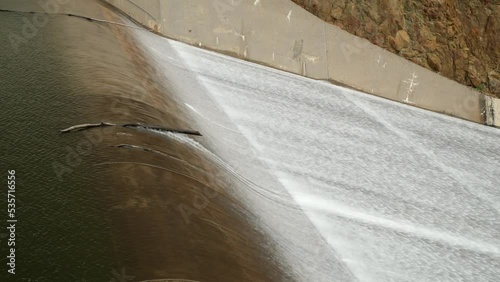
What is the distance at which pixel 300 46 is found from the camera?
802 centimetres

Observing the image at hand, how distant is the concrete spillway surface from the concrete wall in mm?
264

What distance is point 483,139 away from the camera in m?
7.98

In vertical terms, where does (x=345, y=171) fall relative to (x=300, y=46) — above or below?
below

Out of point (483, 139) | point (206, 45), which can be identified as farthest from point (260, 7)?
point (483, 139)

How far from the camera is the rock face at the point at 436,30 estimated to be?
8.35m

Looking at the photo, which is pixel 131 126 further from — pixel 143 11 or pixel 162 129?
pixel 143 11

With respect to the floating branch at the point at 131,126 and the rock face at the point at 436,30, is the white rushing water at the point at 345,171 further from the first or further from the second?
the rock face at the point at 436,30

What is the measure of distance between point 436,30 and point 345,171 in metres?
3.77

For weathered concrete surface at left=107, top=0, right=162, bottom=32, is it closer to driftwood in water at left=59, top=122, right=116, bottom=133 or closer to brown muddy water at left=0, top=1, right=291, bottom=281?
brown muddy water at left=0, top=1, right=291, bottom=281

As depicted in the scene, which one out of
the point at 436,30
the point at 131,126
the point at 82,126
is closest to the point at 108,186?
the point at 82,126

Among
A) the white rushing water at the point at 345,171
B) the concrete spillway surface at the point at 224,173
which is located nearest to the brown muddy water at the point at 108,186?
the concrete spillway surface at the point at 224,173

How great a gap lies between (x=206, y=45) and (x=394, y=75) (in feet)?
6.88

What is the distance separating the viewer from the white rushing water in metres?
4.36

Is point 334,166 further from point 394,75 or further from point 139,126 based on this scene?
point 394,75
